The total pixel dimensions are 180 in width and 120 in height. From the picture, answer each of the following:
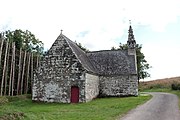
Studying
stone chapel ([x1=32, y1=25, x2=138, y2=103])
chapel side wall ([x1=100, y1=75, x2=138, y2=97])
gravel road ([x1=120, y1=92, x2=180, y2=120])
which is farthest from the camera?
chapel side wall ([x1=100, y1=75, x2=138, y2=97])

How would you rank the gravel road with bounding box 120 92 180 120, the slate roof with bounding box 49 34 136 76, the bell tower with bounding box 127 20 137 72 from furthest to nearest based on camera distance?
the bell tower with bounding box 127 20 137 72, the slate roof with bounding box 49 34 136 76, the gravel road with bounding box 120 92 180 120

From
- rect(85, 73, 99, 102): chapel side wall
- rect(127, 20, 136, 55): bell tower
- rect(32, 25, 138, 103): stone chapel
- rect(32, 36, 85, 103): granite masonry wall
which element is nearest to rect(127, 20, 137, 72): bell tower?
rect(127, 20, 136, 55): bell tower

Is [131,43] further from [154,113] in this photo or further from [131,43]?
[154,113]

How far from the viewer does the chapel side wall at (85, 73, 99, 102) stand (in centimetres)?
2661

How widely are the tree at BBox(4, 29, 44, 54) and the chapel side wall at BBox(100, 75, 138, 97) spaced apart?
1496cm

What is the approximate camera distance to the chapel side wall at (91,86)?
1048 inches

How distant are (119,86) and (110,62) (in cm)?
383

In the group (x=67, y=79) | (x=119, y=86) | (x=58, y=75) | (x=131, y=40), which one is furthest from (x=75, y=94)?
(x=131, y=40)

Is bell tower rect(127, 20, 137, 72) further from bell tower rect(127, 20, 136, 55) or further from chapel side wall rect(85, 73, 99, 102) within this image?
chapel side wall rect(85, 73, 99, 102)

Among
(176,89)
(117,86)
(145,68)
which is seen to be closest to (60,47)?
(117,86)

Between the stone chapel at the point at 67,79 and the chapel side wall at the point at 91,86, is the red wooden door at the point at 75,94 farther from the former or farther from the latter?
the chapel side wall at the point at 91,86

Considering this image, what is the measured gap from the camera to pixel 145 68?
59094 mm

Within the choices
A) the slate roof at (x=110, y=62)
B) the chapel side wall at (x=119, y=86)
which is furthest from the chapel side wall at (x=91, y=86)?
the slate roof at (x=110, y=62)

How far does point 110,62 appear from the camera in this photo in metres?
34.3
